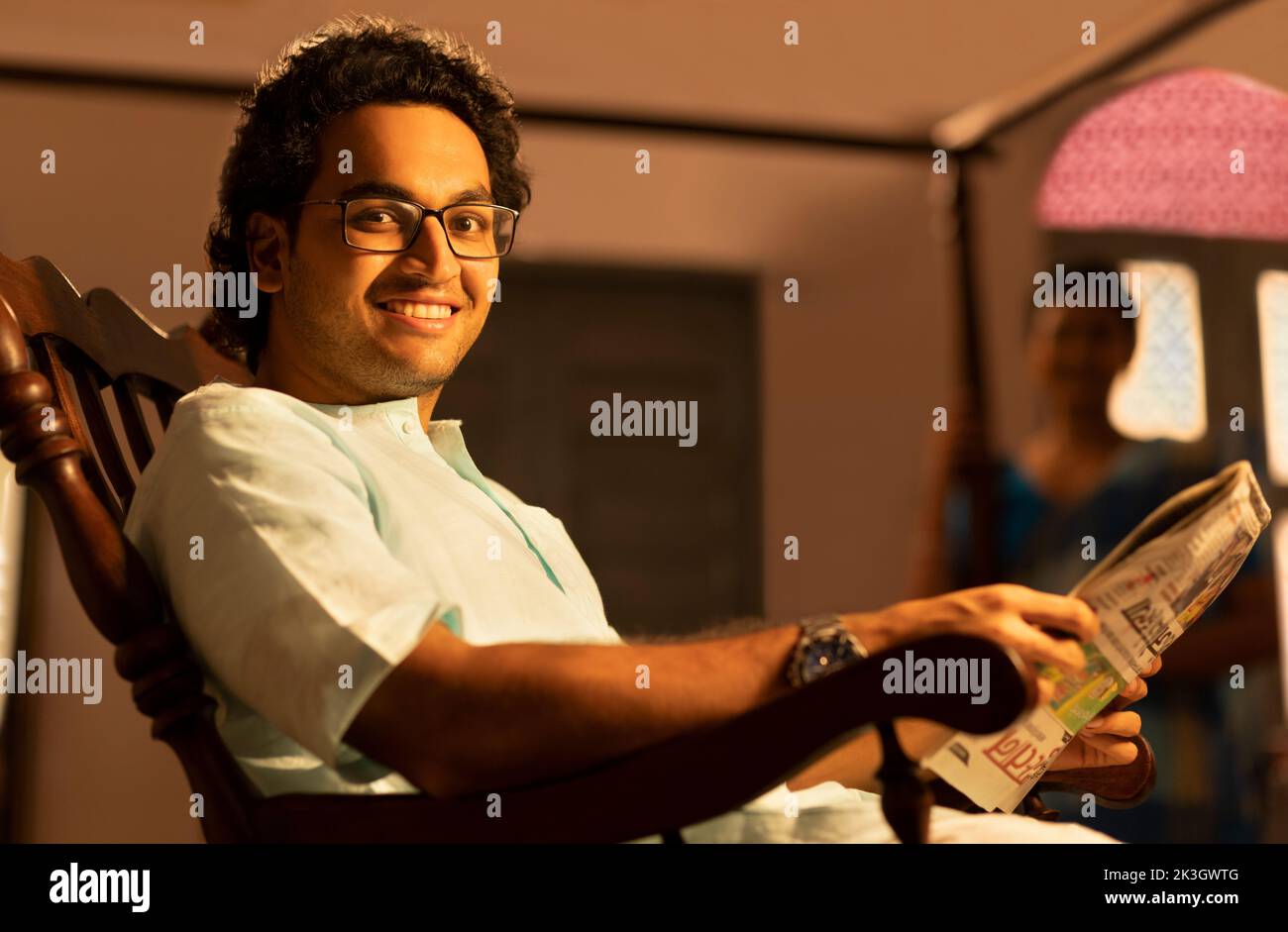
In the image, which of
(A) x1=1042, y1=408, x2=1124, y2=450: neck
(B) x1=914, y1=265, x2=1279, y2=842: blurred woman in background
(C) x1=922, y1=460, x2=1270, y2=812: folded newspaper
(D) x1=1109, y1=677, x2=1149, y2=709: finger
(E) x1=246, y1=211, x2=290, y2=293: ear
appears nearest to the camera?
(C) x1=922, y1=460, x2=1270, y2=812: folded newspaper

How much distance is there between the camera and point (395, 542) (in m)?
0.86

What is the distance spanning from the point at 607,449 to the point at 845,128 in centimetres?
125

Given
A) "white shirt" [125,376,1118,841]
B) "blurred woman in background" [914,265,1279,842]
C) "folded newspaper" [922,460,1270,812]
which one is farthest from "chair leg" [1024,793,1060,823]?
"blurred woman in background" [914,265,1279,842]

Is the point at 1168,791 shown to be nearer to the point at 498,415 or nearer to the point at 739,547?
the point at 739,547

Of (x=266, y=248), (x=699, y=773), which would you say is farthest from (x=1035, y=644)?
(x=266, y=248)

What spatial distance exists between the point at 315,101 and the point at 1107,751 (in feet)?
2.87

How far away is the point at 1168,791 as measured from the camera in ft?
6.95

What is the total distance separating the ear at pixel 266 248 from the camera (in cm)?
103

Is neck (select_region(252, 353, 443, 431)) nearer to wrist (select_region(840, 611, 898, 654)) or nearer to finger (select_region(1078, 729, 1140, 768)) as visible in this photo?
wrist (select_region(840, 611, 898, 654))

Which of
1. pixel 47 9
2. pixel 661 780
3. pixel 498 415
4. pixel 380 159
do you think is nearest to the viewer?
pixel 661 780

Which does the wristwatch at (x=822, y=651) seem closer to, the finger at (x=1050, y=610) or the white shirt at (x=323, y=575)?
the finger at (x=1050, y=610)

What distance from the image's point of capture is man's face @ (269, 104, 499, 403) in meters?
0.96

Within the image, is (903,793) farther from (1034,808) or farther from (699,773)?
(1034,808)

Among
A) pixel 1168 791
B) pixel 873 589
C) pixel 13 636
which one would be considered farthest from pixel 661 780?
pixel 873 589
